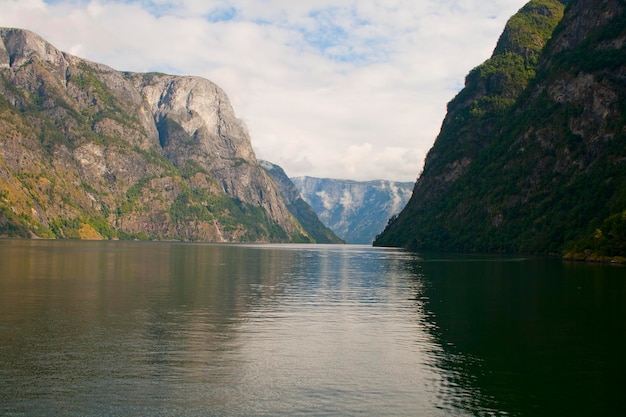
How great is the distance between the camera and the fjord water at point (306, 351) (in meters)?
30.1

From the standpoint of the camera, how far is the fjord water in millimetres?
30109

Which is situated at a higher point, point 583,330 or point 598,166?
point 598,166

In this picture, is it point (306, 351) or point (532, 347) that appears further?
point (532, 347)

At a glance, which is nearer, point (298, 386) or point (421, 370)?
point (298, 386)

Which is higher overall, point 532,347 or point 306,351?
point 532,347

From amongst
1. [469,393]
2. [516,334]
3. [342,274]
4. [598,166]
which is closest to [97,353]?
[469,393]

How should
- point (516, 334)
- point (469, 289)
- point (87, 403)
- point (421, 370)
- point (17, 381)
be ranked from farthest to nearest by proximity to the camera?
point (469, 289) → point (516, 334) → point (421, 370) → point (17, 381) → point (87, 403)

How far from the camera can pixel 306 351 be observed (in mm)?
41938

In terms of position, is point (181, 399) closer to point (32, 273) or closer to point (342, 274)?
point (32, 273)

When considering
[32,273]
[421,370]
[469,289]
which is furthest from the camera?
[32,273]

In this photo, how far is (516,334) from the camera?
48656 millimetres

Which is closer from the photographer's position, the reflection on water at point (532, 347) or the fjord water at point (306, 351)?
the fjord water at point (306, 351)

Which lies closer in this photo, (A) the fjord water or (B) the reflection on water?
(A) the fjord water

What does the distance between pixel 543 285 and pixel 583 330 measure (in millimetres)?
39271
